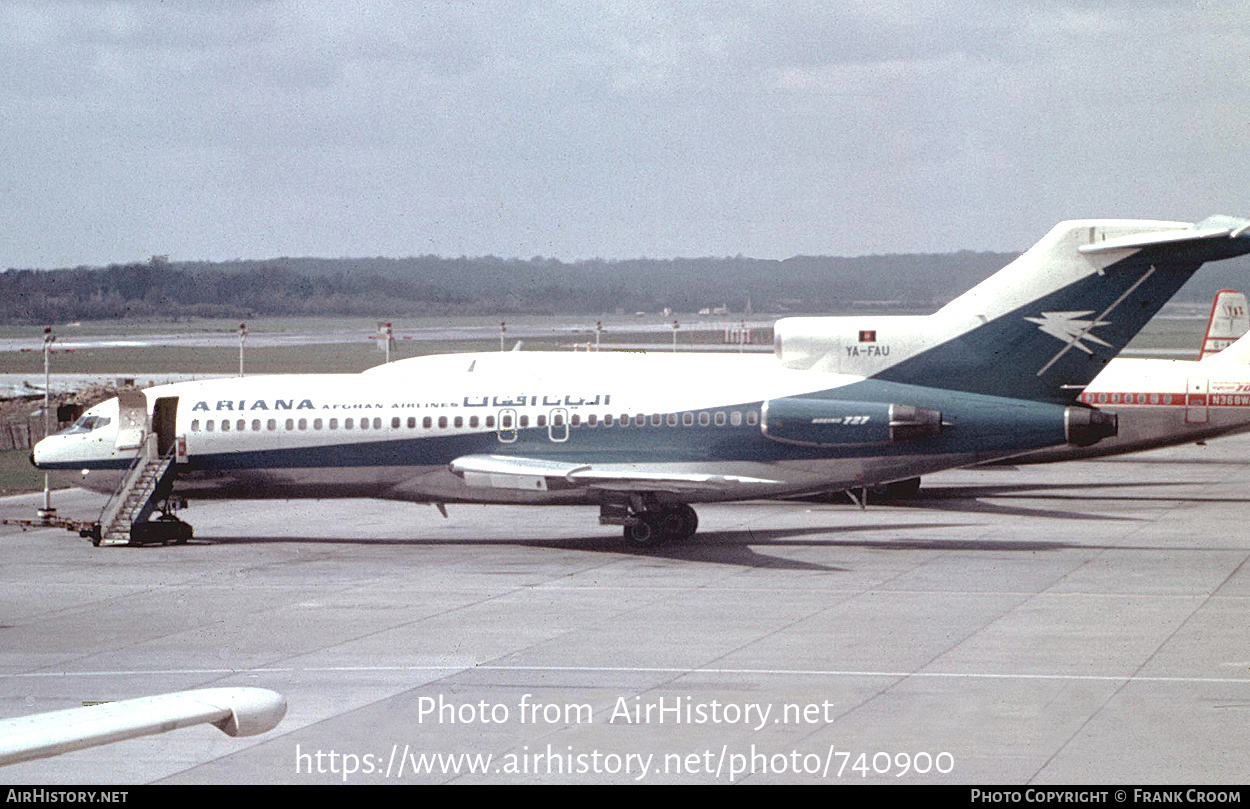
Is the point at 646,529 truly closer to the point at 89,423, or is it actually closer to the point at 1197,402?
the point at 89,423

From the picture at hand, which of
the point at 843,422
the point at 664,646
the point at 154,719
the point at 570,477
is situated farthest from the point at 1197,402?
the point at 154,719

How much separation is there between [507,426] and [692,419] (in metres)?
3.99

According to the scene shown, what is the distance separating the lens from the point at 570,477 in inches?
1238

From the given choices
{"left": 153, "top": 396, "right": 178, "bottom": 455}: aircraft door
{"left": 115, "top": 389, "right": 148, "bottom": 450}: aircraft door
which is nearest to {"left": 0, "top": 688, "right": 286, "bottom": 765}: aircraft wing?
{"left": 153, "top": 396, "right": 178, "bottom": 455}: aircraft door

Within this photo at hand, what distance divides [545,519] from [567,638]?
15615 millimetres

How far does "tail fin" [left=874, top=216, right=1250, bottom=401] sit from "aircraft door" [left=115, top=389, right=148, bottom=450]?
1643 cm

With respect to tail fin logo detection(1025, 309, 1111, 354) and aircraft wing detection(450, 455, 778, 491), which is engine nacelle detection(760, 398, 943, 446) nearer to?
aircraft wing detection(450, 455, 778, 491)

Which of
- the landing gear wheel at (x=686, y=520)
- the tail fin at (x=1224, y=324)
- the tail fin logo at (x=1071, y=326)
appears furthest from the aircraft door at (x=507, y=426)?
the tail fin at (x=1224, y=324)

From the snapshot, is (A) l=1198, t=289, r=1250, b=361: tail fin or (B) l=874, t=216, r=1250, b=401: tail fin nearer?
(B) l=874, t=216, r=1250, b=401: tail fin

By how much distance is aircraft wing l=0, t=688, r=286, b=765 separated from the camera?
8.35 m

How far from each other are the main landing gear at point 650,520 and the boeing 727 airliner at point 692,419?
0.14 feet

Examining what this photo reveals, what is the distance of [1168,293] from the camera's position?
3159cm

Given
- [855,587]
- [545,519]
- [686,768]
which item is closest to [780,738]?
[686,768]

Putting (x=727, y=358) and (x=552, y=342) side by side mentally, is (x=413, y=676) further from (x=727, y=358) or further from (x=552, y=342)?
(x=552, y=342)
